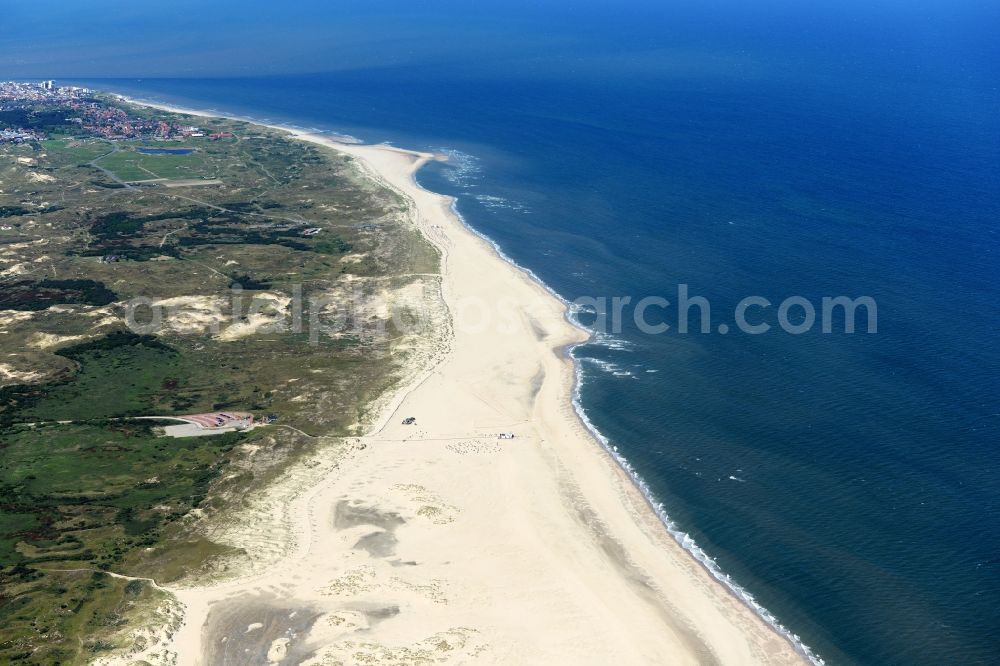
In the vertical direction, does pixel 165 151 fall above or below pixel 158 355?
above

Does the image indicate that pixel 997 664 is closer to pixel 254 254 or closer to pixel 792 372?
pixel 792 372

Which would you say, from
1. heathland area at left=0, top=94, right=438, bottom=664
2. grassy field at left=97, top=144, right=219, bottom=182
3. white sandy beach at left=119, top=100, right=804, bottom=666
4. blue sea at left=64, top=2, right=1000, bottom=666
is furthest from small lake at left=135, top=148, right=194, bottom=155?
white sandy beach at left=119, top=100, right=804, bottom=666

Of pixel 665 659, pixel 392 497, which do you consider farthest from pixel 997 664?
pixel 392 497

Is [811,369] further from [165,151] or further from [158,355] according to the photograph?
[165,151]

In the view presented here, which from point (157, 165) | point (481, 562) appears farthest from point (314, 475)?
point (157, 165)

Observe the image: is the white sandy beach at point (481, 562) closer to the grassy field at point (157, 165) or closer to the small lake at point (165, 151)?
the grassy field at point (157, 165)
